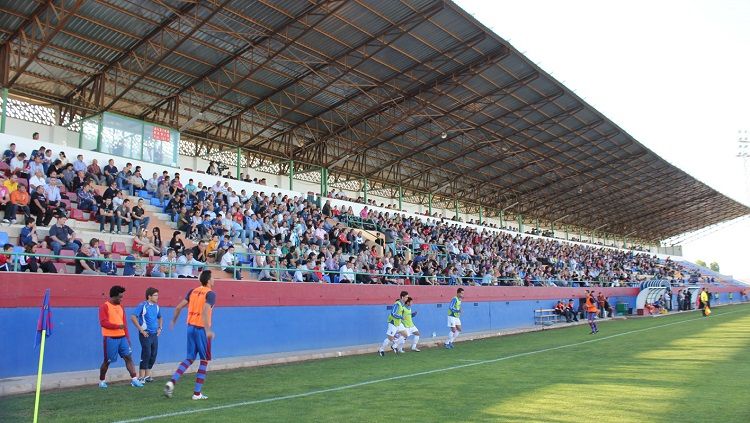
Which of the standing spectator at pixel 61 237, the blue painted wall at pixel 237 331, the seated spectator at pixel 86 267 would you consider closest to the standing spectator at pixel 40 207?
the standing spectator at pixel 61 237

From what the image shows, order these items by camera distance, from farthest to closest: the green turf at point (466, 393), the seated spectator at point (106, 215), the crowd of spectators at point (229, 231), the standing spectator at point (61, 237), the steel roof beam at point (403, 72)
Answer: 1. the steel roof beam at point (403, 72)
2. the seated spectator at point (106, 215)
3. the crowd of spectators at point (229, 231)
4. the standing spectator at point (61, 237)
5. the green turf at point (466, 393)

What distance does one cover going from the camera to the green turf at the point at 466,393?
7977 millimetres

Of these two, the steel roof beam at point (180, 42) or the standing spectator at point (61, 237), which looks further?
the steel roof beam at point (180, 42)

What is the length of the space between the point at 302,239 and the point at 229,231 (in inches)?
136

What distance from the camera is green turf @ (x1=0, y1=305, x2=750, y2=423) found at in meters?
7.98

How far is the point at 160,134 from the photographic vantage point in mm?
27062

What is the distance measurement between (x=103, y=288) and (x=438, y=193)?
41888 millimetres

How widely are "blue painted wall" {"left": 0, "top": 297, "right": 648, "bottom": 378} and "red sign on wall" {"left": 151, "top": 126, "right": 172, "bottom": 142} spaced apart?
13087 mm

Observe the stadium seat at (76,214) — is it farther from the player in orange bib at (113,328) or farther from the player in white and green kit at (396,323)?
the player in white and green kit at (396,323)

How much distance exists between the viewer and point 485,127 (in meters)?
39.4

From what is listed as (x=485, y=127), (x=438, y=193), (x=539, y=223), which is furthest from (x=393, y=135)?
(x=539, y=223)

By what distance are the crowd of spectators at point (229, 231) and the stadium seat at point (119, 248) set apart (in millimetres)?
268

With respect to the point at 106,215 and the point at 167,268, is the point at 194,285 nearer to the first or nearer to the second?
the point at 167,268

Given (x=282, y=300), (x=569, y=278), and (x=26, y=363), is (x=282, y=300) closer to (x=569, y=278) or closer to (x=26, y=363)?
(x=26, y=363)
